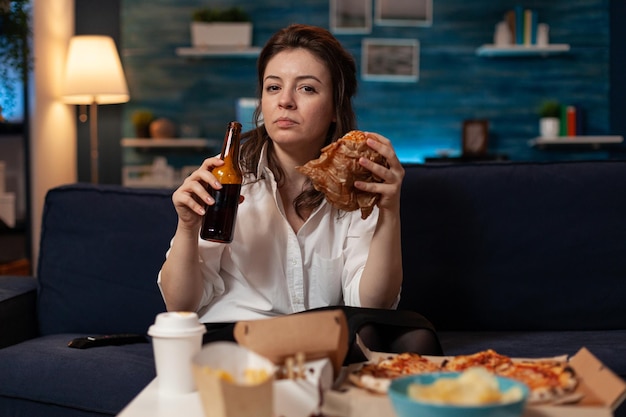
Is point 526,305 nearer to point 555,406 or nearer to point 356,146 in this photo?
point 356,146

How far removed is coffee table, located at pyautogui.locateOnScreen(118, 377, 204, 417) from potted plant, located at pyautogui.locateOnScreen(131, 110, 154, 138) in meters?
4.73

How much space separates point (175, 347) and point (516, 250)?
1.43 m

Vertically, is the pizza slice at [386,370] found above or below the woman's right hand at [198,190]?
below

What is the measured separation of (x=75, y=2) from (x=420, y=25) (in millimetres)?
2667

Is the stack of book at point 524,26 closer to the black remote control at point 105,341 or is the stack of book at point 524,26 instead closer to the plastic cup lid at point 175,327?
the black remote control at point 105,341

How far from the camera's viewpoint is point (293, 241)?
1938 millimetres

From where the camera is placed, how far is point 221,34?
5637mm

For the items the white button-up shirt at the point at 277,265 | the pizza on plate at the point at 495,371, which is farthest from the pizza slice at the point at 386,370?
the white button-up shirt at the point at 277,265

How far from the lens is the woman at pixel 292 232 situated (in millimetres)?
1796

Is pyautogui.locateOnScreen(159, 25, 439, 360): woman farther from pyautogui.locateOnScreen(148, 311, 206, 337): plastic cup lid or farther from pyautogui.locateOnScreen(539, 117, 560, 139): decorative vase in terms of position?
pyautogui.locateOnScreen(539, 117, 560, 139): decorative vase

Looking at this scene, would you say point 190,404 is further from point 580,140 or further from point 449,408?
point 580,140

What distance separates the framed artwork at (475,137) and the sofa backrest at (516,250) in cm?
326

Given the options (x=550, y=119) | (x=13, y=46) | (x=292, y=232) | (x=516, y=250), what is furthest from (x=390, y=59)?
(x=292, y=232)

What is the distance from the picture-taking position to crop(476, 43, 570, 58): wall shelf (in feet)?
17.9
